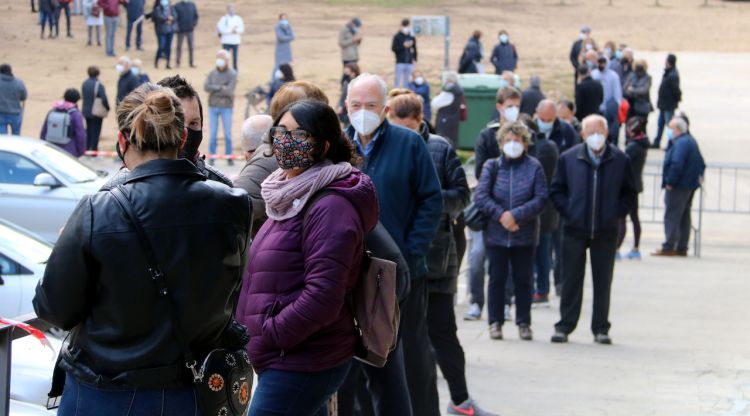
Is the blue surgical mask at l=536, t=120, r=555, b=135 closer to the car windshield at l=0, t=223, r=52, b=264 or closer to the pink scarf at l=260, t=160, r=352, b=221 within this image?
the car windshield at l=0, t=223, r=52, b=264

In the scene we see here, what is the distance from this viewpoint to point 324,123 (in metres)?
4.53


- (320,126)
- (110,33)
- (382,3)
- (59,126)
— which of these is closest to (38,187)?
(59,126)

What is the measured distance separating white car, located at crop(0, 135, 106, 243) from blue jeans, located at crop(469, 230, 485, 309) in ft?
16.1

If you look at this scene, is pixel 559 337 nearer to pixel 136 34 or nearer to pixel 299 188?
pixel 299 188

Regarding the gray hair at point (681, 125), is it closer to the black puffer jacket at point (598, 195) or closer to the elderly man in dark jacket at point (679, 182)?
the elderly man in dark jacket at point (679, 182)

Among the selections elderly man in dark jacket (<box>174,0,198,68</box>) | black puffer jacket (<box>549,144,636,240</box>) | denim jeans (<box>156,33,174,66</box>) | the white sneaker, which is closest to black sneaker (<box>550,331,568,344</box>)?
black puffer jacket (<box>549,144,636,240</box>)

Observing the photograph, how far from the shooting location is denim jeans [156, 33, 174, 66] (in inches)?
1293

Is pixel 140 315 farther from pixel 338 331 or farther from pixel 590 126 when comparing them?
pixel 590 126

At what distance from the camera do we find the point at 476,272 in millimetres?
10859

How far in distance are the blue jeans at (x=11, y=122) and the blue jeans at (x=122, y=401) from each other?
18.1 m

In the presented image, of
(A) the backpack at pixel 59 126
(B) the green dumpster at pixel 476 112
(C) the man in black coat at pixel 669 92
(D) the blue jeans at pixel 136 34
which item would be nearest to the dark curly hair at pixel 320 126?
(A) the backpack at pixel 59 126

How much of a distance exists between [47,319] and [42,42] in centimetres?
3360

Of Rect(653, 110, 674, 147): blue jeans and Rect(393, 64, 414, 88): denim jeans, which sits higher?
Rect(393, 64, 414, 88): denim jeans

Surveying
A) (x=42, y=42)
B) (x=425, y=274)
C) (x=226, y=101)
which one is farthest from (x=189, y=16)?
(x=425, y=274)
